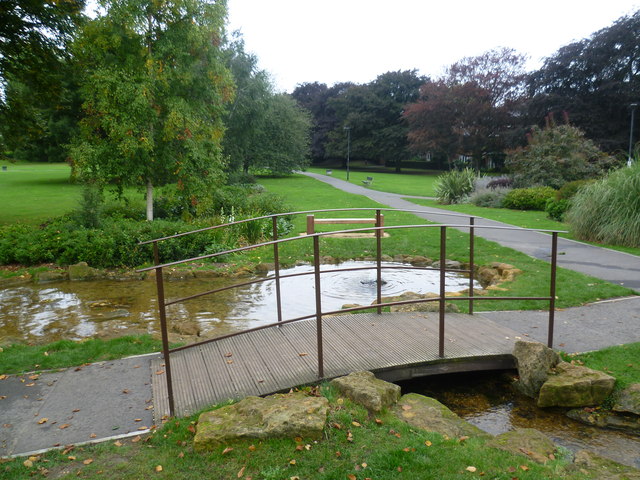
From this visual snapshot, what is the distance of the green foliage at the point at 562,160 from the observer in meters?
21.8

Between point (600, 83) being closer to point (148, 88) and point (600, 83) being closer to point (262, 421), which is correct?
point (148, 88)

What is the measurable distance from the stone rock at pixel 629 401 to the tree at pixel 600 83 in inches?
1386

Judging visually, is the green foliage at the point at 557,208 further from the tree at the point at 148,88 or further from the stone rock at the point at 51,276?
the stone rock at the point at 51,276

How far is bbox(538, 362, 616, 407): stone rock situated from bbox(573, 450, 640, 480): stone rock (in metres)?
0.97

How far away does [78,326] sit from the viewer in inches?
293

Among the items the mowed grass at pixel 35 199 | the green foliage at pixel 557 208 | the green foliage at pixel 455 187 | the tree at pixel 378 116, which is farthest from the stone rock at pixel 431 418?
the tree at pixel 378 116

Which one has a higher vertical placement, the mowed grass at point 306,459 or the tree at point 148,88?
the tree at point 148,88

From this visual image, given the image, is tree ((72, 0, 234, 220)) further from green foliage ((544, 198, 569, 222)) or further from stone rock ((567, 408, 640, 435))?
stone rock ((567, 408, 640, 435))

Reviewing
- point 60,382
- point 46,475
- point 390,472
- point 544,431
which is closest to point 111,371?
point 60,382

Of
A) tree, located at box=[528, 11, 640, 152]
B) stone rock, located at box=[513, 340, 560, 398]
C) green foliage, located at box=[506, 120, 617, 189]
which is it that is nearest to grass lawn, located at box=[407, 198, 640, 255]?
green foliage, located at box=[506, 120, 617, 189]

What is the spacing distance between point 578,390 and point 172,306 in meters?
6.47

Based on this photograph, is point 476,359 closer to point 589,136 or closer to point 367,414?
point 367,414

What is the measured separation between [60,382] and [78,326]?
10.2 ft

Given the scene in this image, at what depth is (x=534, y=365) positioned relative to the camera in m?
4.73
